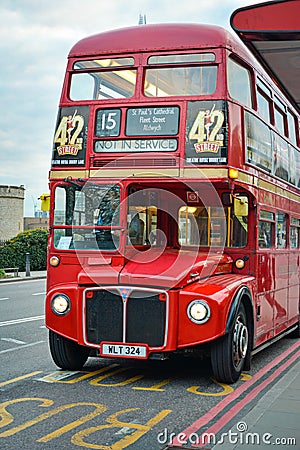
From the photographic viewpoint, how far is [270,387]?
8.45 metres

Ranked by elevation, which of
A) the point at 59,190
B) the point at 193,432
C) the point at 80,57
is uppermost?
the point at 80,57

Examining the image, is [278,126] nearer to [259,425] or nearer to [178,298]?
[178,298]

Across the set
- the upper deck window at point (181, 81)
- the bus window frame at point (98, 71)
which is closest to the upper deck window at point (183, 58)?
the upper deck window at point (181, 81)

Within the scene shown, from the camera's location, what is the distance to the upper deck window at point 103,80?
930 centimetres

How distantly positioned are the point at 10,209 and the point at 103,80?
5203 centimetres

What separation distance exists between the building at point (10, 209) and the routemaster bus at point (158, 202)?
5132cm

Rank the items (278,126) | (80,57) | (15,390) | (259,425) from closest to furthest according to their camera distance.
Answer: (259,425), (15,390), (80,57), (278,126)

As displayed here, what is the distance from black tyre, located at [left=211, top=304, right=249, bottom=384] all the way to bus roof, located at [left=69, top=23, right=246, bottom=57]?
3.41 meters

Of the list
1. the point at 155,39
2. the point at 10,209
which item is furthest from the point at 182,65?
the point at 10,209

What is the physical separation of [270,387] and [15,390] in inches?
117

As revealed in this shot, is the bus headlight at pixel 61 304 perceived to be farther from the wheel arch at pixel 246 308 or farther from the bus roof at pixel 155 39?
the bus roof at pixel 155 39

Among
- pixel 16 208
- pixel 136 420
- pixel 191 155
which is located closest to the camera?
pixel 136 420

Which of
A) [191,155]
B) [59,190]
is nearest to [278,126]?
[191,155]

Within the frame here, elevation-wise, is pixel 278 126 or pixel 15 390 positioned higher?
pixel 278 126
